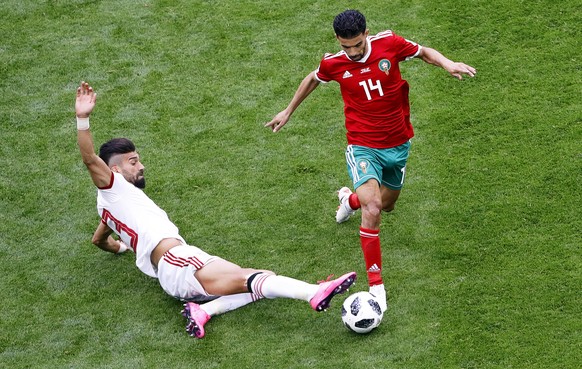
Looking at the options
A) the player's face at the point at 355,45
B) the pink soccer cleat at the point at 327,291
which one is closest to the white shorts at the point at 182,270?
the pink soccer cleat at the point at 327,291

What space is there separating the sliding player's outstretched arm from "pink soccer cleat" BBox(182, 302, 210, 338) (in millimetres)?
1317

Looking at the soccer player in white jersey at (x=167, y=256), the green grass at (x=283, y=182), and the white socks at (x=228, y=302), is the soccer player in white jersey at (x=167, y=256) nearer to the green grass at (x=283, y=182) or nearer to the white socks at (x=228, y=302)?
the white socks at (x=228, y=302)

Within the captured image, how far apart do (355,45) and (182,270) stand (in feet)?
7.34

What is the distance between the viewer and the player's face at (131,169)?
28.3ft

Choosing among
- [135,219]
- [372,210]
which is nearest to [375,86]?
[372,210]

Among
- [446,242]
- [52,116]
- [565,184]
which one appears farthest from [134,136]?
[565,184]

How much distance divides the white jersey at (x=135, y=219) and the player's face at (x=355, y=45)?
2.07 meters

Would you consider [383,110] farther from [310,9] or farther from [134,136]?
[310,9]

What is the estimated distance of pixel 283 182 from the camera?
9.80 m

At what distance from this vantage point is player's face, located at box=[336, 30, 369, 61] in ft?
25.8

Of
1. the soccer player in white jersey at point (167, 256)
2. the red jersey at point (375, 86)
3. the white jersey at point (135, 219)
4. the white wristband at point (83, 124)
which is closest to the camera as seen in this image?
the soccer player in white jersey at point (167, 256)

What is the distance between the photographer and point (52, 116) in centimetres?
1098

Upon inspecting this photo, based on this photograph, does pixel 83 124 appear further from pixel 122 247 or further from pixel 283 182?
pixel 283 182

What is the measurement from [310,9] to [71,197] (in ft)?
13.2
